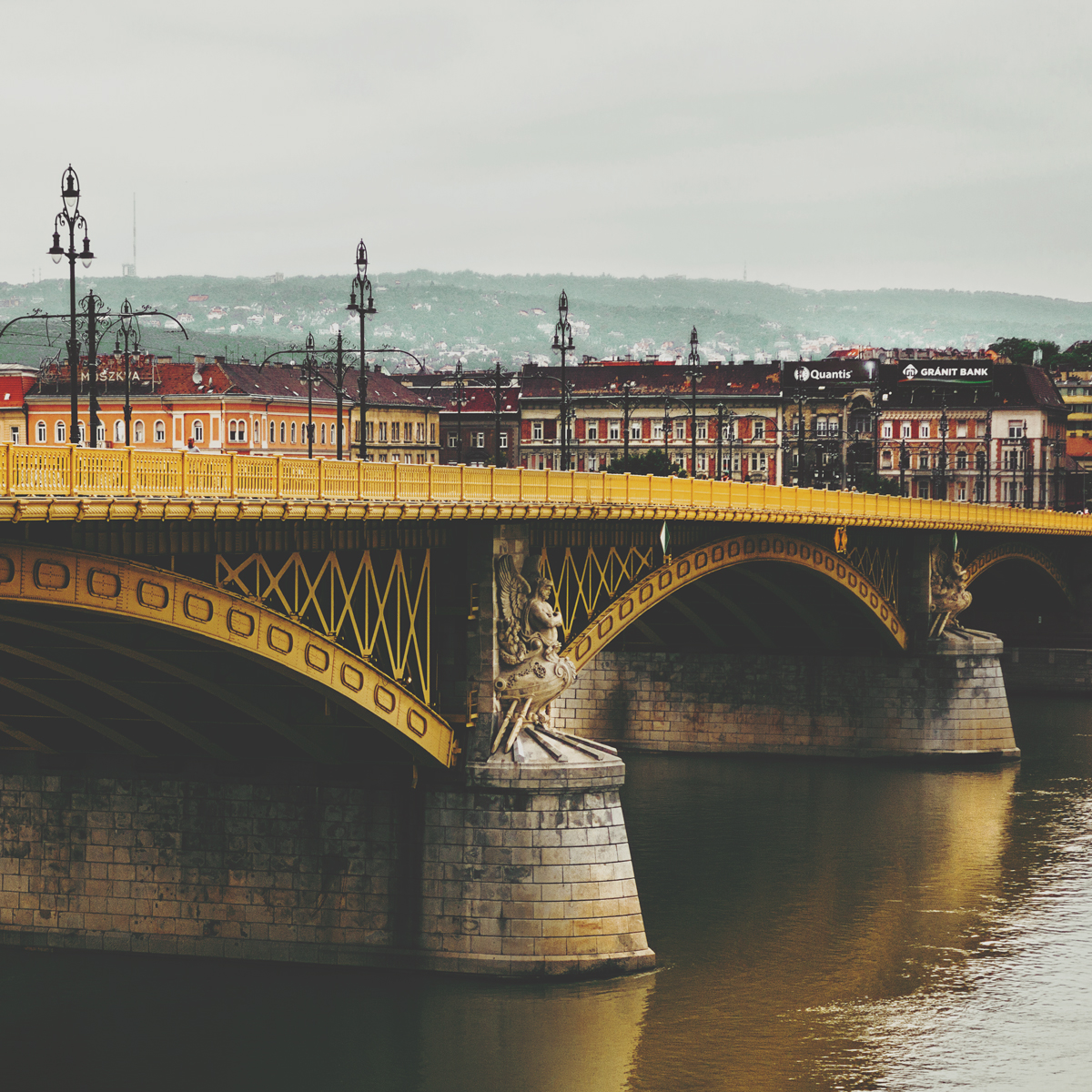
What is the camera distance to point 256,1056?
31938 millimetres

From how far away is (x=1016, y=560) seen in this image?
8931 cm

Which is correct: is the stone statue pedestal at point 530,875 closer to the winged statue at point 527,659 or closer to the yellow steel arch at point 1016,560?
the winged statue at point 527,659

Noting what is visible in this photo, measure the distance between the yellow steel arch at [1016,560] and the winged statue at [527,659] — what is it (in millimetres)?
39388

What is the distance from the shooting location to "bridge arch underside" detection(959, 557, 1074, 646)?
9269cm

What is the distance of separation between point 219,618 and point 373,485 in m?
4.31

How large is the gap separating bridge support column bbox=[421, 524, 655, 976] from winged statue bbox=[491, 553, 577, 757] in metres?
0.70

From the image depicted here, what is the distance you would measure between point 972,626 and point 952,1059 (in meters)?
60.4

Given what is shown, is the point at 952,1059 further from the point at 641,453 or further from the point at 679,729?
the point at 641,453

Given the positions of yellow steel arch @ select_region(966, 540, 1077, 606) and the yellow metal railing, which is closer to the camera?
the yellow metal railing

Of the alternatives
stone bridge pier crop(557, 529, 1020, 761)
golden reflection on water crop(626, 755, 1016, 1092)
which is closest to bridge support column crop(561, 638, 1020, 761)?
stone bridge pier crop(557, 529, 1020, 761)

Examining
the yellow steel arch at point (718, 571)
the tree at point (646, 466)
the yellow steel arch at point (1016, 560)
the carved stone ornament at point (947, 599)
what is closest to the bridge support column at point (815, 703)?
the carved stone ornament at point (947, 599)

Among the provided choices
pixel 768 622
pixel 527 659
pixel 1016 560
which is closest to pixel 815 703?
pixel 768 622

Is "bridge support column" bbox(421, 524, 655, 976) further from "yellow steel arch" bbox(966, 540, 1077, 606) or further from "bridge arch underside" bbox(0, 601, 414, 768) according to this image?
"yellow steel arch" bbox(966, 540, 1077, 606)

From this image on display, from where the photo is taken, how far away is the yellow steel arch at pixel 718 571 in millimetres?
42219
